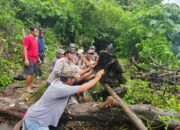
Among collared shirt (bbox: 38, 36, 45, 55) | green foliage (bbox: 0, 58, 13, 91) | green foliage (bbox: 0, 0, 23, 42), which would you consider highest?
green foliage (bbox: 0, 0, 23, 42)

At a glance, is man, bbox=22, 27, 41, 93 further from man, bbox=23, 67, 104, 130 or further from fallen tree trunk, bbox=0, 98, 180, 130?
man, bbox=23, 67, 104, 130

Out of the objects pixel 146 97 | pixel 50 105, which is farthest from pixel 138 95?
pixel 50 105

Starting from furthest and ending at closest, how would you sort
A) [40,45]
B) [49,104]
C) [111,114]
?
[40,45] → [111,114] → [49,104]

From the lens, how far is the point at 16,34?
14617mm

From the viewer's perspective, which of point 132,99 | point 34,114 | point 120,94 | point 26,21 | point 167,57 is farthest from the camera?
point 26,21

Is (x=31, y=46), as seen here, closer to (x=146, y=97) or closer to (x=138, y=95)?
(x=138, y=95)

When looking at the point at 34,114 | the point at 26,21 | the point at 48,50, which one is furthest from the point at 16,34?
the point at 34,114

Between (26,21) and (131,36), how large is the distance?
19.2 ft

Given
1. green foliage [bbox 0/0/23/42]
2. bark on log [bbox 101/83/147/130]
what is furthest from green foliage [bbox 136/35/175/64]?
bark on log [bbox 101/83/147/130]

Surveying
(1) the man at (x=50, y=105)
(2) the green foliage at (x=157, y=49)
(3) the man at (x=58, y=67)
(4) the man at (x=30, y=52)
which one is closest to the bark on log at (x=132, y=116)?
(1) the man at (x=50, y=105)

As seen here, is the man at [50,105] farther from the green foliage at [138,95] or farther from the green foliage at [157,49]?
the green foliage at [157,49]

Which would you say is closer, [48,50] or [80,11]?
[48,50]

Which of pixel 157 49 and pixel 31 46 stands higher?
pixel 31 46

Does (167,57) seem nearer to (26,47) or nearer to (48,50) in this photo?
(48,50)
